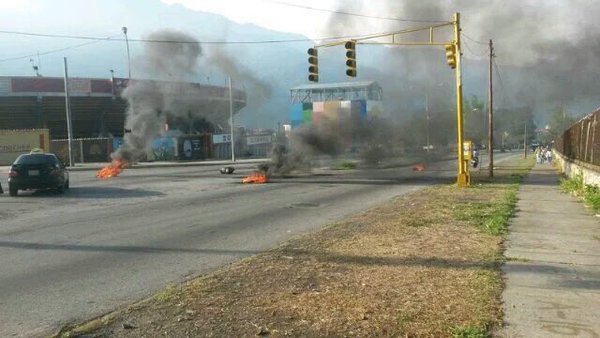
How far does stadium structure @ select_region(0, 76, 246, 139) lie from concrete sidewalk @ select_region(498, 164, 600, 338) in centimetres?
4309

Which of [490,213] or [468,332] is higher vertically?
[468,332]

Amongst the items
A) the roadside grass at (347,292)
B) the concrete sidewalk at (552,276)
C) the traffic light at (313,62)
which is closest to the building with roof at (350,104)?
the traffic light at (313,62)

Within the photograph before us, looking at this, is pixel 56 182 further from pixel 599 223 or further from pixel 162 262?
pixel 599 223

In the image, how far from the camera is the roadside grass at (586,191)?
490 inches

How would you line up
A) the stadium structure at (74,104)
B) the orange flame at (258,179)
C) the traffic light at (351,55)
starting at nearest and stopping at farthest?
1. the traffic light at (351,55)
2. the orange flame at (258,179)
3. the stadium structure at (74,104)

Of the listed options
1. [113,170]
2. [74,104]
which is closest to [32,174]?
[113,170]

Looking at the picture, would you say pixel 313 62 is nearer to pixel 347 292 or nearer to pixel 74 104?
pixel 347 292

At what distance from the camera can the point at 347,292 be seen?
17.9ft

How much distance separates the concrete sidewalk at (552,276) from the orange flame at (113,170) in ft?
73.3

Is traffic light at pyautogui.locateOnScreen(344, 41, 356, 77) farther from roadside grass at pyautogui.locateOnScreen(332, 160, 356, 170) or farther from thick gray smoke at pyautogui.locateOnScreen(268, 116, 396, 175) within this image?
roadside grass at pyautogui.locateOnScreen(332, 160, 356, 170)

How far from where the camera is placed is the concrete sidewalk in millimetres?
4504

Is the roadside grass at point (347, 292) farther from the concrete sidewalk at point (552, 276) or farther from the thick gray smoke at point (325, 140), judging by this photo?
the thick gray smoke at point (325, 140)

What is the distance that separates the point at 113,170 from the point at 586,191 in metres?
23.3

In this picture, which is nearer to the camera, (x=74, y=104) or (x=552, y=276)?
(x=552, y=276)
